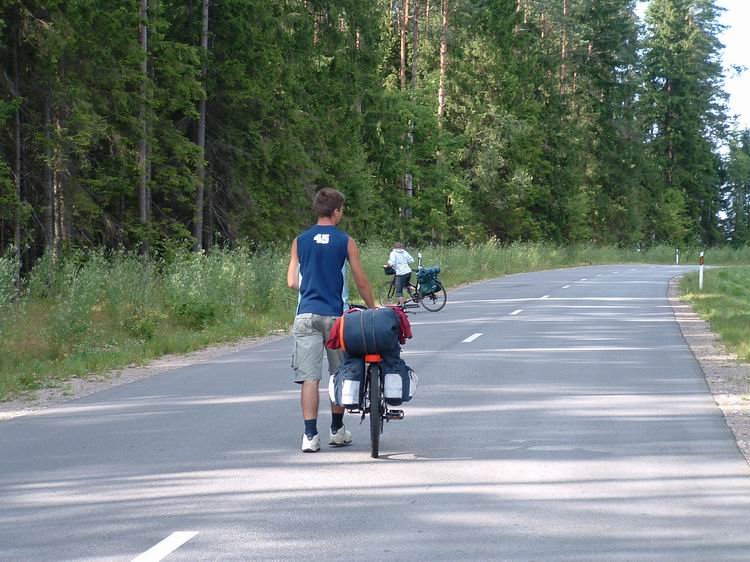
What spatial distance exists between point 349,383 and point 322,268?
92 centimetres

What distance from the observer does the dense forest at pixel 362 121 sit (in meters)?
29.3

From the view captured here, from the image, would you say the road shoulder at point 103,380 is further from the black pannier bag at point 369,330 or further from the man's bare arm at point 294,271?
the black pannier bag at point 369,330

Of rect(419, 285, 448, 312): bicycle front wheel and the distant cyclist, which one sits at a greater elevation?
the distant cyclist

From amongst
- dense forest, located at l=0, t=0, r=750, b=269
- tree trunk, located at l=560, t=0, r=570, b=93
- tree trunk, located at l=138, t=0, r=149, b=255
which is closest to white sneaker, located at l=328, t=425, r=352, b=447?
dense forest, located at l=0, t=0, r=750, b=269

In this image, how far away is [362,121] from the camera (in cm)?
4947

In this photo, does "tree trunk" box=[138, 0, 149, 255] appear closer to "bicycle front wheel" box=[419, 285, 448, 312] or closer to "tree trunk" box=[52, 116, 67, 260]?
"tree trunk" box=[52, 116, 67, 260]

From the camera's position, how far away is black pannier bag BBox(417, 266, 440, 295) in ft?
86.5

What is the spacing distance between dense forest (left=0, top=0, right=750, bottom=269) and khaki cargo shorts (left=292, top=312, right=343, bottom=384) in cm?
1689

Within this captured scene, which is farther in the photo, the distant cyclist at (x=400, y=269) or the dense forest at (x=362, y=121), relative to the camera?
the dense forest at (x=362, y=121)

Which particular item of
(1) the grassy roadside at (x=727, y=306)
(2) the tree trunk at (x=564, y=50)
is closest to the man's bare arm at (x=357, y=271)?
(1) the grassy roadside at (x=727, y=306)

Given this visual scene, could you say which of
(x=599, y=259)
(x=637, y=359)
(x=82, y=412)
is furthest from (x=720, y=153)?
(x=82, y=412)

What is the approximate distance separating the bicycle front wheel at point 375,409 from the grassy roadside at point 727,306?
8844mm

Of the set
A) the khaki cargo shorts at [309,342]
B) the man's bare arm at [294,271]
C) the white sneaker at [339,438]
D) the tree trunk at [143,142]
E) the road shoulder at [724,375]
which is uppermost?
the tree trunk at [143,142]

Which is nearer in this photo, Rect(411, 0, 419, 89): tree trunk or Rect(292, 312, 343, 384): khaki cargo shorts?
Rect(292, 312, 343, 384): khaki cargo shorts
